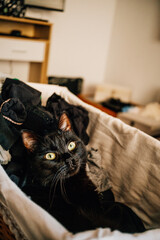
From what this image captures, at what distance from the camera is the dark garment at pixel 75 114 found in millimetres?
1007

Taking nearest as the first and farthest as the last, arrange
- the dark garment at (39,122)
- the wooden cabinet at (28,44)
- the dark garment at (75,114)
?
1. the dark garment at (39,122)
2. the dark garment at (75,114)
3. the wooden cabinet at (28,44)

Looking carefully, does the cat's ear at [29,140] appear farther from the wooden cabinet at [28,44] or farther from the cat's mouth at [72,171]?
the wooden cabinet at [28,44]

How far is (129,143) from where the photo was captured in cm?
90

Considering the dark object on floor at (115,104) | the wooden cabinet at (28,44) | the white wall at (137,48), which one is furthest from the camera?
the white wall at (137,48)

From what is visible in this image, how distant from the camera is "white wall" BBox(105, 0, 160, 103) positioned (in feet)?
8.36

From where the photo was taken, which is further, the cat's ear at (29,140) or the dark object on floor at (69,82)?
the dark object on floor at (69,82)

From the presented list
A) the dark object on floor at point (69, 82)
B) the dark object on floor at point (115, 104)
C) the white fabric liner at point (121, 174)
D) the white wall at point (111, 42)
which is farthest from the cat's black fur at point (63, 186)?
the white wall at point (111, 42)

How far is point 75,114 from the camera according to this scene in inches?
39.9

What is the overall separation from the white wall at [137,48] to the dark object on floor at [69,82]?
65cm

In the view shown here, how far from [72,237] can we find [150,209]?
567mm

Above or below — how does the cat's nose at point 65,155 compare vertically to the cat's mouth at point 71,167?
above


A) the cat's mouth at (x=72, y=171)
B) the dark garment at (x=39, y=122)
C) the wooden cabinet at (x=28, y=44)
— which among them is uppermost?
the wooden cabinet at (x=28, y=44)

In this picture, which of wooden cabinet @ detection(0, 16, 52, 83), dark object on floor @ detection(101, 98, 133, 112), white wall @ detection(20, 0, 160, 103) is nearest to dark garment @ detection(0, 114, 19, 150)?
wooden cabinet @ detection(0, 16, 52, 83)

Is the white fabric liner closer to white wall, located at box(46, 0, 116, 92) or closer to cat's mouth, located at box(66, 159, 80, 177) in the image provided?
cat's mouth, located at box(66, 159, 80, 177)
